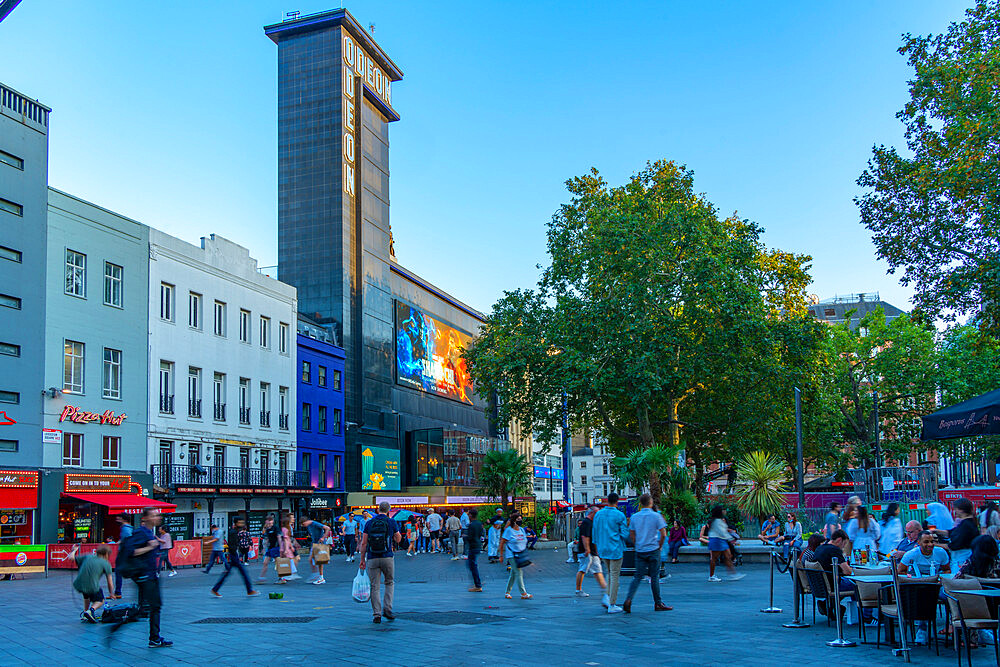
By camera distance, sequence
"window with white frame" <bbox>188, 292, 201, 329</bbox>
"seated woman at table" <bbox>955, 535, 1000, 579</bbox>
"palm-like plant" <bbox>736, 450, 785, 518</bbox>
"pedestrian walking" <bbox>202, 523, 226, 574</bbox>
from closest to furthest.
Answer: "seated woman at table" <bbox>955, 535, 1000, 579</bbox> → "pedestrian walking" <bbox>202, 523, 226, 574</bbox> → "palm-like plant" <bbox>736, 450, 785, 518</bbox> → "window with white frame" <bbox>188, 292, 201, 329</bbox>

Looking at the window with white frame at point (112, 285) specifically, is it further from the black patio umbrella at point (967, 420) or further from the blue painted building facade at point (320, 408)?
the black patio umbrella at point (967, 420)

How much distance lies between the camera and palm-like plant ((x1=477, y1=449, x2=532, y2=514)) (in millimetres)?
45344

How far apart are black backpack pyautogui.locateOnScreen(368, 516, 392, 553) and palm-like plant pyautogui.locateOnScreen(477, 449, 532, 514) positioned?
31885 millimetres

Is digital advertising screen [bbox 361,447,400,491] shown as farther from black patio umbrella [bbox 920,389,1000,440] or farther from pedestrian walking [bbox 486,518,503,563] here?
black patio umbrella [bbox 920,389,1000,440]

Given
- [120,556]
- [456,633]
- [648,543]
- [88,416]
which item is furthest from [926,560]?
[88,416]

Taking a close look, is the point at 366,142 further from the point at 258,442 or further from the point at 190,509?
the point at 190,509

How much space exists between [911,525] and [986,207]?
11.5 meters

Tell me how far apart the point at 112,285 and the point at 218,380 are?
7916mm

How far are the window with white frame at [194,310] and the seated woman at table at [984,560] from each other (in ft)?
114

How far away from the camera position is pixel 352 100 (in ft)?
197

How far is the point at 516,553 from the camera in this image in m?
16.9

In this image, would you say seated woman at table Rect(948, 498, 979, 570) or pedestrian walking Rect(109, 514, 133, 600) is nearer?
seated woman at table Rect(948, 498, 979, 570)

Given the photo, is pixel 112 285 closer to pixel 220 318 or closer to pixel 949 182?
pixel 220 318

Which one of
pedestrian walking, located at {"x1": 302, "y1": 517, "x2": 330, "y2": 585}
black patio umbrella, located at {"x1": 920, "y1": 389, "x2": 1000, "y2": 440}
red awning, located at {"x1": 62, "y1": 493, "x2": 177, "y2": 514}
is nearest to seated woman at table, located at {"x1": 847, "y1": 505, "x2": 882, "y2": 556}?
black patio umbrella, located at {"x1": 920, "y1": 389, "x2": 1000, "y2": 440}
